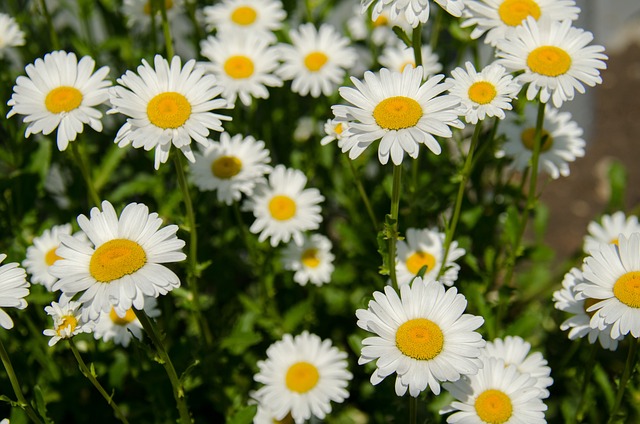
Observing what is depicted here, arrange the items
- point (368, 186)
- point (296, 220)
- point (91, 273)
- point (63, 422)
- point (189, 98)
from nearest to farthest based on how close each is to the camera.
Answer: point (91, 273), point (189, 98), point (296, 220), point (63, 422), point (368, 186)

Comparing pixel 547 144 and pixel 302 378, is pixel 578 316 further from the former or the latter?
pixel 302 378

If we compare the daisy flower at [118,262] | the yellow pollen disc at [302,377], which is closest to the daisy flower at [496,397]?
the yellow pollen disc at [302,377]

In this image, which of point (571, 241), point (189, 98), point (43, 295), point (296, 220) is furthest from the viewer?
point (571, 241)

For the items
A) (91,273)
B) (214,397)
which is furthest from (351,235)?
(91,273)

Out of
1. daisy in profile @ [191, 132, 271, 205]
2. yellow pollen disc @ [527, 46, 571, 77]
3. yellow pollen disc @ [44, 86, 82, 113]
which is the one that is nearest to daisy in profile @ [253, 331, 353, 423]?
daisy in profile @ [191, 132, 271, 205]

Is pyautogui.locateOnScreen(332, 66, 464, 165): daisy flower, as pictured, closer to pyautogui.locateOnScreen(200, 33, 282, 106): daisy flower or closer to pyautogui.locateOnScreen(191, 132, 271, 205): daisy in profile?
pyautogui.locateOnScreen(191, 132, 271, 205): daisy in profile

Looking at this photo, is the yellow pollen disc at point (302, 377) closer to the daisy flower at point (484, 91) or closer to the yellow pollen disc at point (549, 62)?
the daisy flower at point (484, 91)

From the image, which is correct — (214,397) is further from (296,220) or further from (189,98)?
(189,98)

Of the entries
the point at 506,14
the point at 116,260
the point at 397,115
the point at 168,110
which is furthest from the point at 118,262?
the point at 506,14
